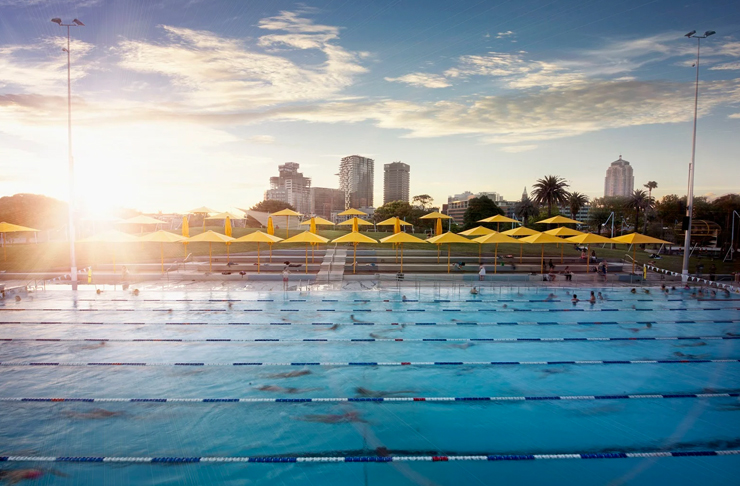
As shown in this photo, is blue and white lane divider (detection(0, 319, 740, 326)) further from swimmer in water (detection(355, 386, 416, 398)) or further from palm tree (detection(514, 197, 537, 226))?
palm tree (detection(514, 197, 537, 226))

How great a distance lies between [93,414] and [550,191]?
5646 centimetres

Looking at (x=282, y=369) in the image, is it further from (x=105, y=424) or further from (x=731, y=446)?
(x=731, y=446)

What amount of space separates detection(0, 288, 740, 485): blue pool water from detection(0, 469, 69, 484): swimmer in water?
0.07 metres

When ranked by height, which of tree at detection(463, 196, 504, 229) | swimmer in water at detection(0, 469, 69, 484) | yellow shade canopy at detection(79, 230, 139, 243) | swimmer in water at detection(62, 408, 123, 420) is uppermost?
tree at detection(463, 196, 504, 229)

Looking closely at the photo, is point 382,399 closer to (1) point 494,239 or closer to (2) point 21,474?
(2) point 21,474

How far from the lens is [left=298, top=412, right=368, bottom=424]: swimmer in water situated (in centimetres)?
761

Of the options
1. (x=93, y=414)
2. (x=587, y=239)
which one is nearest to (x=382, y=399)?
(x=93, y=414)

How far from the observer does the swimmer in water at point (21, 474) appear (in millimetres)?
5754

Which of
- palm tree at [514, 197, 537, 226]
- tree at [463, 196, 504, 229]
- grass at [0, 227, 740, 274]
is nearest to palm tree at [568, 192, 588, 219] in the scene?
palm tree at [514, 197, 537, 226]

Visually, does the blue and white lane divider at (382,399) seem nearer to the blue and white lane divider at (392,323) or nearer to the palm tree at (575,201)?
the blue and white lane divider at (392,323)

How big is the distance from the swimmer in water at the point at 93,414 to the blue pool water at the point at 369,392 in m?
0.05

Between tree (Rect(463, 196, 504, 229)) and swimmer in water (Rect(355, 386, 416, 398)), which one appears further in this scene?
tree (Rect(463, 196, 504, 229))

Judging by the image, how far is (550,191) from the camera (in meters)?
53.8

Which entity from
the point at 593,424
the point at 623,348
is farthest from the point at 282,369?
the point at 623,348
